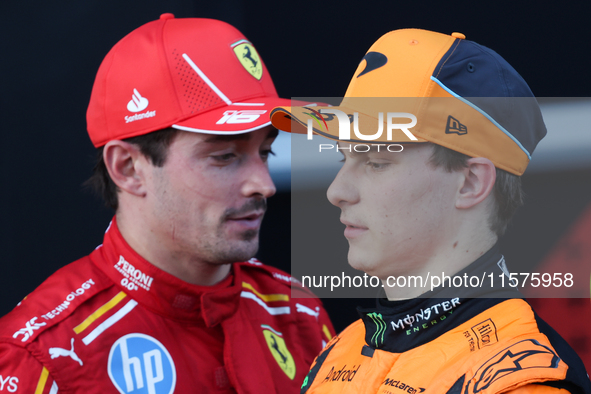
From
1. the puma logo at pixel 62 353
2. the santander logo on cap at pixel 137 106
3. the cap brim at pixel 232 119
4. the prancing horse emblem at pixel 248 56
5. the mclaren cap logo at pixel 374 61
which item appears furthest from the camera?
the prancing horse emblem at pixel 248 56

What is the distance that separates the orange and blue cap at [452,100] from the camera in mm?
1056

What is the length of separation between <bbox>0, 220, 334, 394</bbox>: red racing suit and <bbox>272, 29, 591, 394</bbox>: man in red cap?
70 cm

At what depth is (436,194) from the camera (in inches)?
41.6

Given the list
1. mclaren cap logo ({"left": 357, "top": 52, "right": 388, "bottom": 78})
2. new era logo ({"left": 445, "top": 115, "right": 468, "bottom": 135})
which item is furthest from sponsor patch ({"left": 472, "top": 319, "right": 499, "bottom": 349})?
mclaren cap logo ({"left": 357, "top": 52, "right": 388, "bottom": 78})

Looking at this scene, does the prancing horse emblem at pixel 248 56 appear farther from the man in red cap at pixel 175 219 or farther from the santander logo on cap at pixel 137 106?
the santander logo on cap at pixel 137 106

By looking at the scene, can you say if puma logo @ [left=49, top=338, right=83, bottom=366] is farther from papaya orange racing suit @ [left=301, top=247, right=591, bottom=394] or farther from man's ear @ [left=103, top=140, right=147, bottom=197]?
papaya orange racing suit @ [left=301, top=247, right=591, bottom=394]

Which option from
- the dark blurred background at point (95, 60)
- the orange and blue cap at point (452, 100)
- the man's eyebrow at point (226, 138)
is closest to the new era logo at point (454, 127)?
the orange and blue cap at point (452, 100)

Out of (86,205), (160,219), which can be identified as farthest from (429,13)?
(86,205)

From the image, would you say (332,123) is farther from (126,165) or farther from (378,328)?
(126,165)

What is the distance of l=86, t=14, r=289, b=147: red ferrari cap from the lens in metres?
1.70

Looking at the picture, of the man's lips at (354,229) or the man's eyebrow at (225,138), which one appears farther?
the man's eyebrow at (225,138)

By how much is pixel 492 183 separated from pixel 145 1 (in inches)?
74.8

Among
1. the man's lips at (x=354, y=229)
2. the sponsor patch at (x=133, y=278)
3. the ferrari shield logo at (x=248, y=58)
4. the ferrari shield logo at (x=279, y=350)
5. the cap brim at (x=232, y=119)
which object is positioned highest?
the ferrari shield logo at (x=248, y=58)

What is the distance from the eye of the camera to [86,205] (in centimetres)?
247
